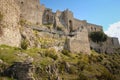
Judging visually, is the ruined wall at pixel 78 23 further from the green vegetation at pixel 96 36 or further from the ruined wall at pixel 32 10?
the ruined wall at pixel 32 10

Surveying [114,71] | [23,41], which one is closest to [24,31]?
[23,41]

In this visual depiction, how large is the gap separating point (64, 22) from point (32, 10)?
10862mm

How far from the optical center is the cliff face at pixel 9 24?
22.9 m

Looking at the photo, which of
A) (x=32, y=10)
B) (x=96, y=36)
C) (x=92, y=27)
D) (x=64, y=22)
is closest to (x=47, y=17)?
(x=64, y=22)

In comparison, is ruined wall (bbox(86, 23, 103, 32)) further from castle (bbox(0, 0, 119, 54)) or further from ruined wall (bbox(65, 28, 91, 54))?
ruined wall (bbox(65, 28, 91, 54))

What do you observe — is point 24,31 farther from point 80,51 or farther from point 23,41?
point 80,51

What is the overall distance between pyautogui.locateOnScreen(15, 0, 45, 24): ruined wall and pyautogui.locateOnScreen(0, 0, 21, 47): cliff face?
2131 centimetres

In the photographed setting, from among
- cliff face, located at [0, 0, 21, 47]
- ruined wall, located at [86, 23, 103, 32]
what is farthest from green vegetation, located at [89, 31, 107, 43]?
cliff face, located at [0, 0, 21, 47]

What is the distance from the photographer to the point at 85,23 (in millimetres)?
68688

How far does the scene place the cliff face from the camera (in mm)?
22906

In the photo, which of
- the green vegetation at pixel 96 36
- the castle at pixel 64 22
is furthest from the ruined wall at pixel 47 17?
the green vegetation at pixel 96 36

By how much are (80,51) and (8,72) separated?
27207 mm

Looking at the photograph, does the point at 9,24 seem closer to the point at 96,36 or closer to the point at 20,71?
the point at 20,71

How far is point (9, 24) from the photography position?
2425 centimetres
